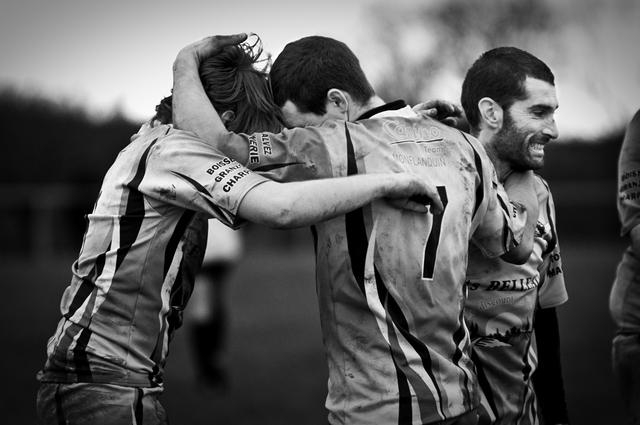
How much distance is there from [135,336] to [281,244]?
68.2ft

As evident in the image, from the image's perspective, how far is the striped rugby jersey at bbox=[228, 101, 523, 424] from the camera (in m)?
2.58

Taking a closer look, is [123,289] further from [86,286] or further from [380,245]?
[380,245]

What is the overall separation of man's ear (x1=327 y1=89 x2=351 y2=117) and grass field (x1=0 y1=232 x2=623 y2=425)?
4293 millimetres

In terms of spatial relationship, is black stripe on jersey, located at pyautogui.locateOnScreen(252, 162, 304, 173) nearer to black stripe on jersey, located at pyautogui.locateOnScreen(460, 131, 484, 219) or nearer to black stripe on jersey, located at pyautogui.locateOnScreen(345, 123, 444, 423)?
black stripe on jersey, located at pyautogui.locateOnScreen(345, 123, 444, 423)

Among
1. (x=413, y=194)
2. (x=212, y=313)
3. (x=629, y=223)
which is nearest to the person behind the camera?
(x=413, y=194)

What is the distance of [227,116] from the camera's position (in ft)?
9.54

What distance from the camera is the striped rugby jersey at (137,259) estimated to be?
258 cm

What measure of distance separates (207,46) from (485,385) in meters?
1.69

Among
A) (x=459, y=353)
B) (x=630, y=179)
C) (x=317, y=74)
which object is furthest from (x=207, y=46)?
(x=630, y=179)

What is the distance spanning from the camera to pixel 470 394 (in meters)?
2.71

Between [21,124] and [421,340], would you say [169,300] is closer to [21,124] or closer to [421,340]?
[421,340]

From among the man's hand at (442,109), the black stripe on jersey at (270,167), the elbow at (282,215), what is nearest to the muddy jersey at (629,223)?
the man's hand at (442,109)

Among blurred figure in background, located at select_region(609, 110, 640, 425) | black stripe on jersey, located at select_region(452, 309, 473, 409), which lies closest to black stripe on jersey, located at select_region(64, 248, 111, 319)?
black stripe on jersey, located at select_region(452, 309, 473, 409)

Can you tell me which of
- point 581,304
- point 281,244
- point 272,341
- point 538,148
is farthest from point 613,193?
point 538,148
